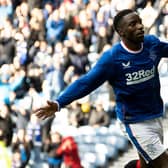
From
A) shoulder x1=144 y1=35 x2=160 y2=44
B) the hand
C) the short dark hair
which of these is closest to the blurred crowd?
the hand

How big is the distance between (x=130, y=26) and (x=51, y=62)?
7.68m

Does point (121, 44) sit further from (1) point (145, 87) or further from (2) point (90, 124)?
(2) point (90, 124)

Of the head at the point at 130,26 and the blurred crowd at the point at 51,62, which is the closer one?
the head at the point at 130,26

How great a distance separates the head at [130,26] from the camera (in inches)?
Result: 229

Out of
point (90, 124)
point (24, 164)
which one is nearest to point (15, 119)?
point (24, 164)

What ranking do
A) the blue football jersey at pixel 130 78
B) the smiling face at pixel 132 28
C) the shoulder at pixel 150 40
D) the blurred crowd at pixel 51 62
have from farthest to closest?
1. the blurred crowd at pixel 51 62
2. the shoulder at pixel 150 40
3. the blue football jersey at pixel 130 78
4. the smiling face at pixel 132 28

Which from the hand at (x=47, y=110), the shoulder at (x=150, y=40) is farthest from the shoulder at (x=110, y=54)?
the hand at (x=47, y=110)

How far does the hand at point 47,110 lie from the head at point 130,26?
0.81m

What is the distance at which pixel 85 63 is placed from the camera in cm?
1258

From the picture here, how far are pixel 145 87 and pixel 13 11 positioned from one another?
414 inches

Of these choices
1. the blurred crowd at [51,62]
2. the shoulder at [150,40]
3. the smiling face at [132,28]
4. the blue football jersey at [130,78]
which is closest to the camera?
the smiling face at [132,28]

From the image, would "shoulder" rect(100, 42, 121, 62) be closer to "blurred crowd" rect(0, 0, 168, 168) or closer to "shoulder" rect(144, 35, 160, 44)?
"shoulder" rect(144, 35, 160, 44)

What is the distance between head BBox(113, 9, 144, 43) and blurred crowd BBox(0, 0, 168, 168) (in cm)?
517

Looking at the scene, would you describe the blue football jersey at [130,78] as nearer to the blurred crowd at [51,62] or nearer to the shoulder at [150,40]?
the shoulder at [150,40]
